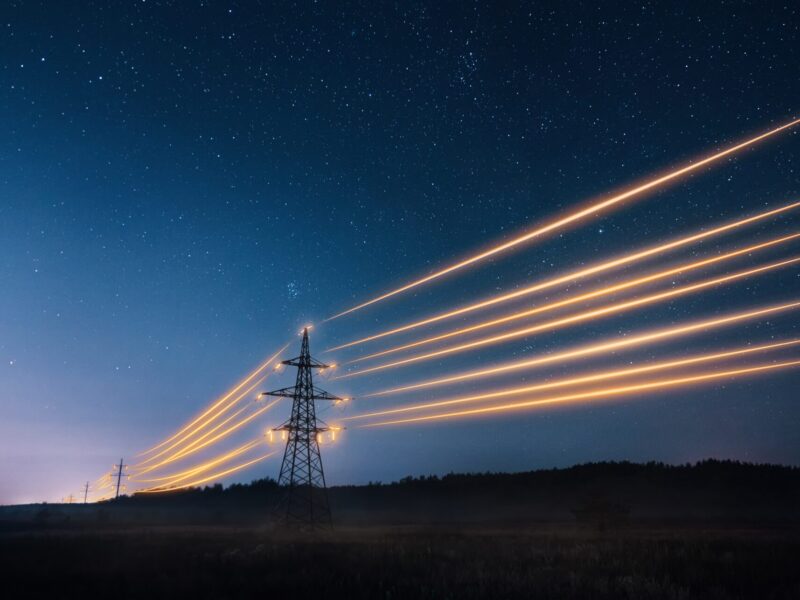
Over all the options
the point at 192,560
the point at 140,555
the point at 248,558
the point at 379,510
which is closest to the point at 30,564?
the point at 140,555

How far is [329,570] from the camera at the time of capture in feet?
47.3

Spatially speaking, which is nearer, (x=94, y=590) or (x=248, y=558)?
(x=94, y=590)

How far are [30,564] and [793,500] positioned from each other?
87026 mm

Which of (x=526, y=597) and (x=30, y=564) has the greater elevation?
(x=30, y=564)

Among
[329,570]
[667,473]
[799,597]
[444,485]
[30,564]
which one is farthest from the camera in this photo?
[444,485]

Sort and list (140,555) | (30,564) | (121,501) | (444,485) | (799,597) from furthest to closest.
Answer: (121,501) < (444,485) < (140,555) < (30,564) < (799,597)

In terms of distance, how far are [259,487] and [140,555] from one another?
105454 mm

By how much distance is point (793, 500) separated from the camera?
240 feet

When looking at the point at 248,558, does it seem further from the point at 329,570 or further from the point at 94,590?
the point at 94,590

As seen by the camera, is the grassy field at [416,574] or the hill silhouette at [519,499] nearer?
the grassy field at [416,574]

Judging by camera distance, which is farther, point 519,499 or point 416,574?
point 519,499

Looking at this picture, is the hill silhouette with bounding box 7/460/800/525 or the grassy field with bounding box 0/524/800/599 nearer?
the grassy field with bounding box 0/524/800/599

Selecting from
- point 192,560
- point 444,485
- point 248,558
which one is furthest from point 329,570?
point 444,485

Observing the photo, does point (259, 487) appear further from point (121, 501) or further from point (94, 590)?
point (94, 590)
